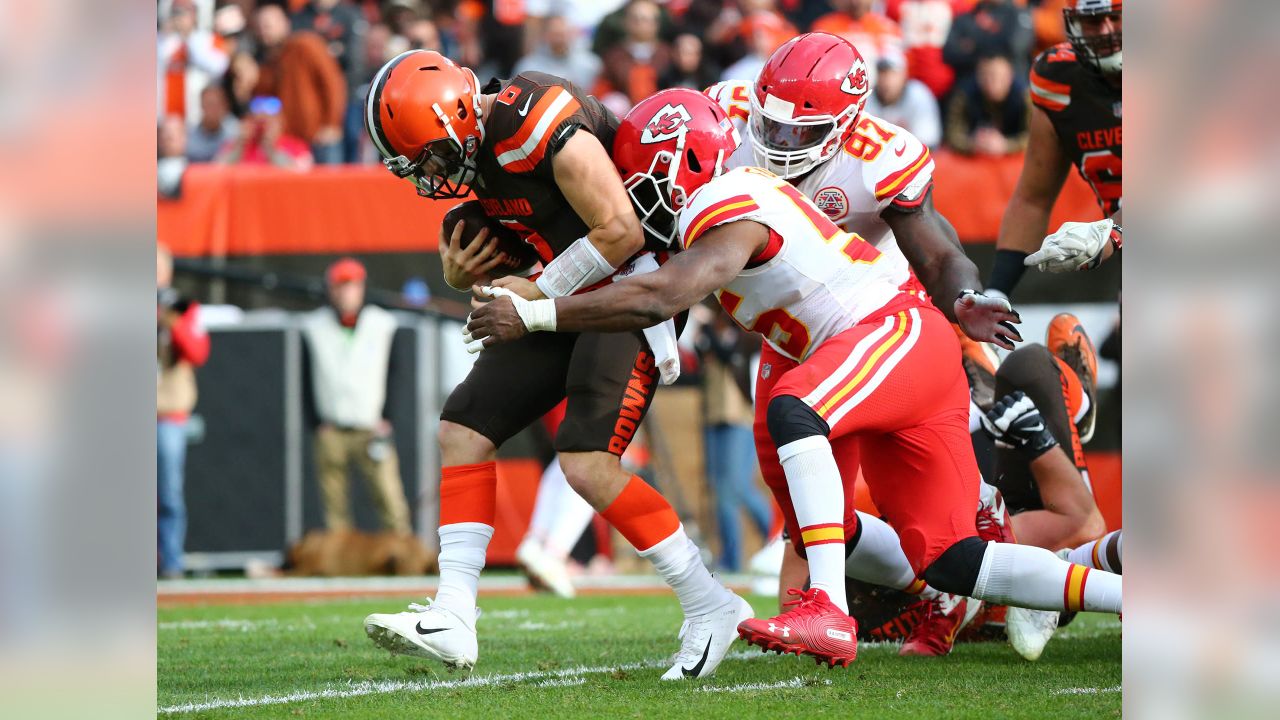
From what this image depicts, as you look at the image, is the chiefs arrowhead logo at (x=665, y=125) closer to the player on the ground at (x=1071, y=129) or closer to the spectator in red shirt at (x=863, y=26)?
the player on the ground at (x=1071, y=129)

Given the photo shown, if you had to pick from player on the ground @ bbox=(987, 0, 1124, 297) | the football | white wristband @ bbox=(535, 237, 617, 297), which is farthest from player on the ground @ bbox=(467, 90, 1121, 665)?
player on the ground @ bbox=(987, 0, 1124, 297)

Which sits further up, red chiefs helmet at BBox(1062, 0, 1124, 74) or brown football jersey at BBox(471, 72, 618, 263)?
red chiefs helmet at BBox(1062, 0, 1124, 74)

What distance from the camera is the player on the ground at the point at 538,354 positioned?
4.01 m

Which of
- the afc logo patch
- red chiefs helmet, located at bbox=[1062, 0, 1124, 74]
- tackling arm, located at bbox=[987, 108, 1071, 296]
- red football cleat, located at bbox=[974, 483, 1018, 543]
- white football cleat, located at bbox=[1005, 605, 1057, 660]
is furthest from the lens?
tackling arm, located at bbox=[987, 108, 1071, 296]

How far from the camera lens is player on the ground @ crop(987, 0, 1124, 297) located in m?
5.29

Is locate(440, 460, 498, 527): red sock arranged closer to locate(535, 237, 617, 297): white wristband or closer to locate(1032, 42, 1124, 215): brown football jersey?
locate(535, 237, 617, 297): white wristband

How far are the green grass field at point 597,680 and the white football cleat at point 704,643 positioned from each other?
3.1 inches

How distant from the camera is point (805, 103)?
4.35 metres

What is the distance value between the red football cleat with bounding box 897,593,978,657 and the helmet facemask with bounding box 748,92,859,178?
1415mm
